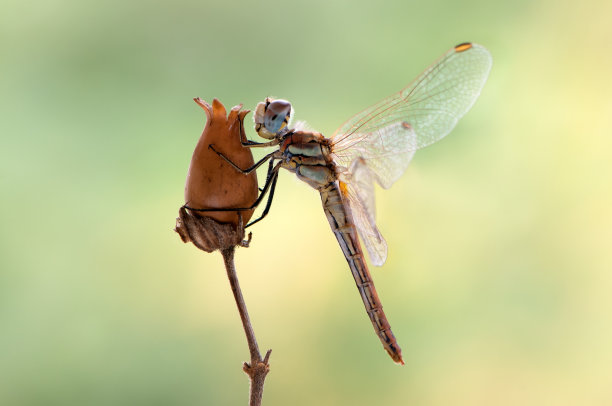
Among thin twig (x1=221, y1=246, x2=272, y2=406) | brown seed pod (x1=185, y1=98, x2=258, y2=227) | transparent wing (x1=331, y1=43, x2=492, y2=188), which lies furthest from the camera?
transparent wing (x1=331, y1=43, x2=492, y2=188)

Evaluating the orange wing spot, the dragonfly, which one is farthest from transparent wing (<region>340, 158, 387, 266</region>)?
the orange wing spot

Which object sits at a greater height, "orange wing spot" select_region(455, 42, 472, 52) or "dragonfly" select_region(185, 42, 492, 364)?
"orange wing spot" select_region(455, 42, 472, 52)

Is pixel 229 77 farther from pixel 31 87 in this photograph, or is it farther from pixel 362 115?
pixel 362 115

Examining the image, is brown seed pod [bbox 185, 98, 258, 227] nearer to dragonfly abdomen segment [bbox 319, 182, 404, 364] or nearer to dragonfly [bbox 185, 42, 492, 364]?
dragonfly [bbox 185, 42, 492, 364]

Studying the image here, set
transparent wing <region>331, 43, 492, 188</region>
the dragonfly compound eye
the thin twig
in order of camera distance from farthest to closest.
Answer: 1. transparent wing <region>331, 43, 492, 188</region>
2. the dragonfly compound eye
3. the thin twig

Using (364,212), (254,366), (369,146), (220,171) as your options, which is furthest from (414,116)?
(254,366)

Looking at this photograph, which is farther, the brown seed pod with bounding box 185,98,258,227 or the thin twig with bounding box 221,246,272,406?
the brown seed pod with bounding box 185,98,258,227
